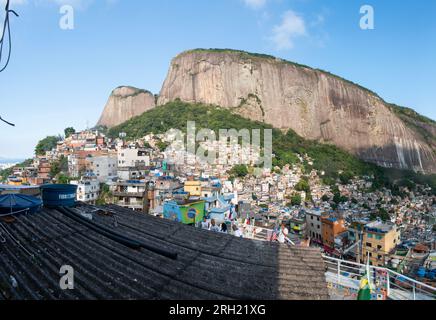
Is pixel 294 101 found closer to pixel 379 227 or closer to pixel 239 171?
pixel 239 171

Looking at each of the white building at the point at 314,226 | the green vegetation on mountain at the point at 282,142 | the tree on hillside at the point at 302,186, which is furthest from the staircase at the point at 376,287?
the green vegetation on mountain at the point at 282,142

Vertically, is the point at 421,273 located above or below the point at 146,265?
below

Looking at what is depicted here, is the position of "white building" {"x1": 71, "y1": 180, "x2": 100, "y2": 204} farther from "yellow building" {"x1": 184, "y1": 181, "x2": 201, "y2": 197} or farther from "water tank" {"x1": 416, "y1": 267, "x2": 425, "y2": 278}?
"water tank" {"x1": 416, "y1": 267, "x2": 425, "y2": 278}

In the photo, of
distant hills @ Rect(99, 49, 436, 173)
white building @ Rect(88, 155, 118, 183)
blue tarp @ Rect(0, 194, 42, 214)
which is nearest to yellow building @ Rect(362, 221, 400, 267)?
blue tarp @ Rect(0, 194, 42, 214)

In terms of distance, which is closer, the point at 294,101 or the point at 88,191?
the point at 88,191

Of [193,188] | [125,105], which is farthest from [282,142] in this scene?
[125,105]

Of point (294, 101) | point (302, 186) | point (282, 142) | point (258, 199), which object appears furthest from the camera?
point (294, 101)

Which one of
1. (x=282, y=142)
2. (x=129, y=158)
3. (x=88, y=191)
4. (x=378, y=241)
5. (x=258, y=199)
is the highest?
(x=282, y=142)
